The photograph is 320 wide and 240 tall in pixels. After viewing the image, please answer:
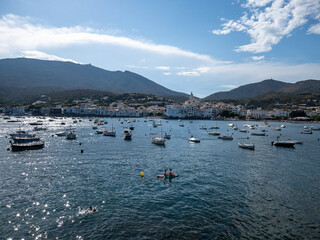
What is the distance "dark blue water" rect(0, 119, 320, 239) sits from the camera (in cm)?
1414

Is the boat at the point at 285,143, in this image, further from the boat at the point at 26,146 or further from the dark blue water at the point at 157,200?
the boat at the point at 26,146

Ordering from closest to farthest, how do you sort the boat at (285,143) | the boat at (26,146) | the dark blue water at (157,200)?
the dark blue water at (157,200)
the boat at (26,146)
the boat at (285,143)

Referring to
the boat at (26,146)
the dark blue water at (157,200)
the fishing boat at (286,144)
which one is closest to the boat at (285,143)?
the fishing boat at (286,144)

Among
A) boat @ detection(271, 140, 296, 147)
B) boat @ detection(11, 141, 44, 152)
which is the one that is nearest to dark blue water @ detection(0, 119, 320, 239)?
boat @ detection(11, 141, 44, 152)

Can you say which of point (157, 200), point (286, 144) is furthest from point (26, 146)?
point (286, 144)

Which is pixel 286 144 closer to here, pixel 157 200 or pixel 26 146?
pixel 157 200

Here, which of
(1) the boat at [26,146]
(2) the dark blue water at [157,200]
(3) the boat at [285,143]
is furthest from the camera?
(3) the boat at [285,143]

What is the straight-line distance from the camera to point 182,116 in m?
189

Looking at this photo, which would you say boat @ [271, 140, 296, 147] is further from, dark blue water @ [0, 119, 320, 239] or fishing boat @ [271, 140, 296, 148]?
dark blue water @ [0, 119, 320, 239]

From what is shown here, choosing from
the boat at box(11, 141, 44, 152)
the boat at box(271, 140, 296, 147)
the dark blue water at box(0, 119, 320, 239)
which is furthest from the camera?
the boat at box(271, 140, 296, 147)

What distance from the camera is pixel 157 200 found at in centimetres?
1867

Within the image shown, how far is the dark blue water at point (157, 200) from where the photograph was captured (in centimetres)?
1414

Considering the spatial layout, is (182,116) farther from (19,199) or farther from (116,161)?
(19,199)

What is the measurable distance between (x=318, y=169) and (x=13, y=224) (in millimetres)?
35996
